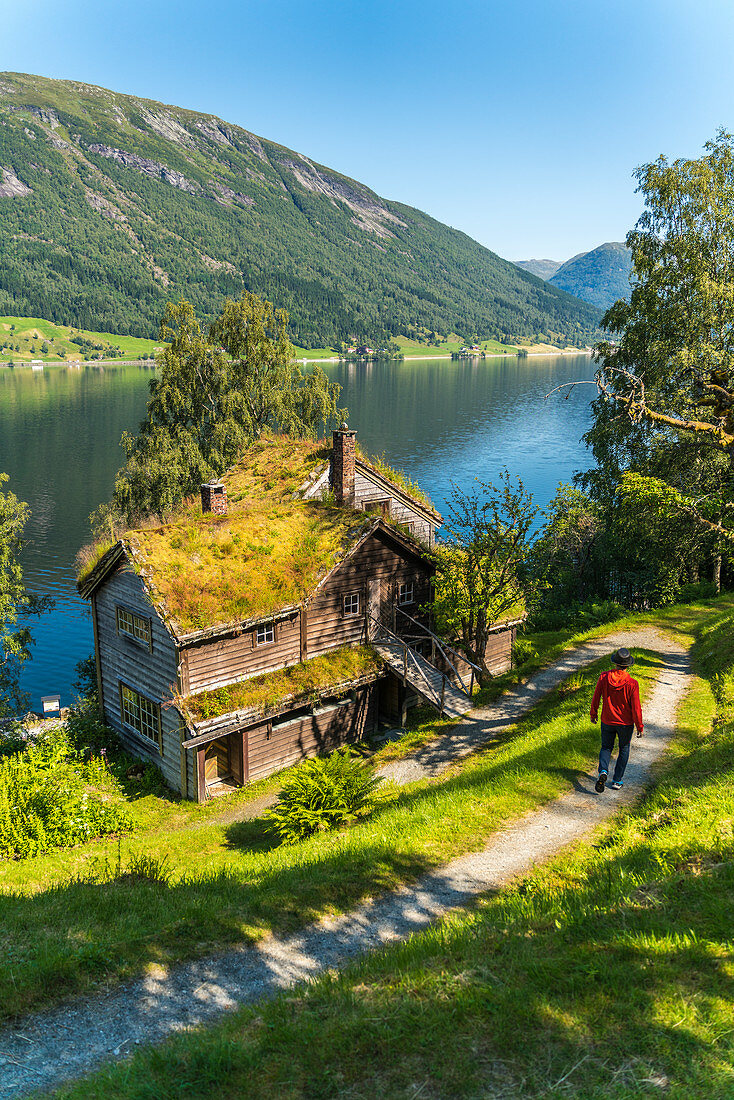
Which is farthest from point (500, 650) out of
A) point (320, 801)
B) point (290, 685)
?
point (320, 801)

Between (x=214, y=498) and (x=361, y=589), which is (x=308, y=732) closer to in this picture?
(x=361, y=589)

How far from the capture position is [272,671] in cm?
2578

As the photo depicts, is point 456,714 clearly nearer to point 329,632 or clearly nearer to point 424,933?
point 329,632

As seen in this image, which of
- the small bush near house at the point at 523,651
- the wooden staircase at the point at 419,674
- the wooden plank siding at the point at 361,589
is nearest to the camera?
the wooden staircase at the point at 419,674

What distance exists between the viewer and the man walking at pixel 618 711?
13.2 meters

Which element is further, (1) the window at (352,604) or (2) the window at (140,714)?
(1) the window at (352,604)

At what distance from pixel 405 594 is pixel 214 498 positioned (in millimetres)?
9979

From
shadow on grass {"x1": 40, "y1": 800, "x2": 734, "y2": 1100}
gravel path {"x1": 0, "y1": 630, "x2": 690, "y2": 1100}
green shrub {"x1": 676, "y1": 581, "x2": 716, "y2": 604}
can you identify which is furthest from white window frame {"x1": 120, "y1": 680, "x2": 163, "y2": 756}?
green shrub {"x1": 676, "y1": 581, "x2": 716, "y2": 604}

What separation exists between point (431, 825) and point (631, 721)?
15.2 feet

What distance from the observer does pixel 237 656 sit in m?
24.6

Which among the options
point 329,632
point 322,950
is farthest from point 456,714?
point 322,950

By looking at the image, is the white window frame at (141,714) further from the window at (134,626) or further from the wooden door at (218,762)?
the window at (134,626)

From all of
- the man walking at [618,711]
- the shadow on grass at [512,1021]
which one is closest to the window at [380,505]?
the man walking at [618,711]

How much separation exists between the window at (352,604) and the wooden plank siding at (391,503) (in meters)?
7.13
